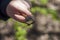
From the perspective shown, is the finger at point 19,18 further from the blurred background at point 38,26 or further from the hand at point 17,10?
the blurred background at point 38,26

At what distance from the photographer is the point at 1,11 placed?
0.52 meters

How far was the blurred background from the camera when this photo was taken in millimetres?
1354

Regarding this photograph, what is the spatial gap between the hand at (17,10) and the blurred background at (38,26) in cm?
85

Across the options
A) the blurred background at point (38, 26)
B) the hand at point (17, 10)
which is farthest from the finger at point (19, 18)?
the blurred background at point (38, 26)

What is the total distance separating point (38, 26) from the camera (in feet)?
4.72

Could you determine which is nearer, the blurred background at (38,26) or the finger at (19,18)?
the finger at (19,18)

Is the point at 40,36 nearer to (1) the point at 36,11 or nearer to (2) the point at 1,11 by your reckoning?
(1) the point at 36,11

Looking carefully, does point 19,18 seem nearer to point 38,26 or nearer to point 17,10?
point 17,10

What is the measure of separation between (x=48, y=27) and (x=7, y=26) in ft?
1.01

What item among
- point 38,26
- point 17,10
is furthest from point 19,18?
point 38,26

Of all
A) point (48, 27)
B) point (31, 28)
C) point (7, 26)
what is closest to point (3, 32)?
point (7, 26)

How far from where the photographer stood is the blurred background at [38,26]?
1354mm

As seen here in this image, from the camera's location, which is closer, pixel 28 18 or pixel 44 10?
pixel 28 18

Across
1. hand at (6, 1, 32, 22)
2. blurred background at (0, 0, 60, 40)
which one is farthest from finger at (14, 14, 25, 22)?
blurred background at (0, 0, 60, 40)
